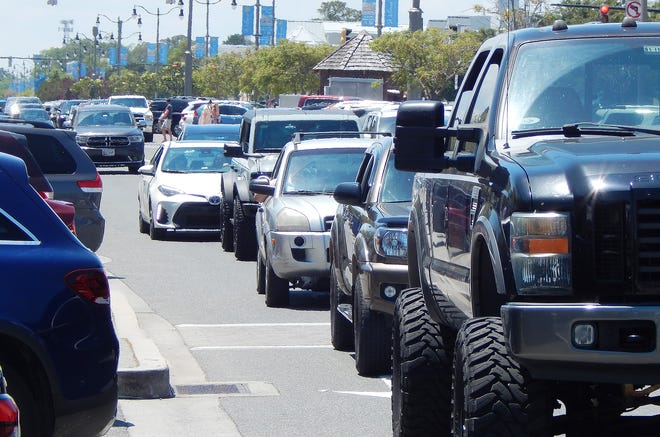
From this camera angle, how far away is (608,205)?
5.16m

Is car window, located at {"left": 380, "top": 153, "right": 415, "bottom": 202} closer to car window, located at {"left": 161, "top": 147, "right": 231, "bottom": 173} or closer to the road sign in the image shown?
car window, located at {"left": 161, "top": 147, "right": 231, "bottom": 173}

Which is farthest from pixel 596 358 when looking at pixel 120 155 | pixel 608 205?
pixel 120 155

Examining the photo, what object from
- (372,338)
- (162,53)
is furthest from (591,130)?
(162,53)

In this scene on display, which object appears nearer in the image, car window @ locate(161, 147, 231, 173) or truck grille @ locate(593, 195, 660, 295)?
truck grille @ locate(593, 195, 660, 295)

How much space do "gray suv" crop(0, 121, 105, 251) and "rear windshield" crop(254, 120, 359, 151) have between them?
4.76 meters

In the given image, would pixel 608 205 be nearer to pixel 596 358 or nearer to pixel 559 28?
pixel 596 358

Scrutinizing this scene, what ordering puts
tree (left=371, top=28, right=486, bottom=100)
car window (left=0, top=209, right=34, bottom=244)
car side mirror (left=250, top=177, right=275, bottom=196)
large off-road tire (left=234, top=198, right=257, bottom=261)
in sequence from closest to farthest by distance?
car window (left=0, top=209, right=34, bottom=244), car side mirror (left=250, top=177, right=275, bottom=196), large off-road tire (left=234, top=198, right=257, bottom=261), tree (left=371, top=28, right=486, bottom=100)

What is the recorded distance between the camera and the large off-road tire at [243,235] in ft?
61.5

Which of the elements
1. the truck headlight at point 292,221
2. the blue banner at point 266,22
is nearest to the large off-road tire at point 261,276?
the truck headlight at point 292,221

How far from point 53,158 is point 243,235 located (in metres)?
3.88

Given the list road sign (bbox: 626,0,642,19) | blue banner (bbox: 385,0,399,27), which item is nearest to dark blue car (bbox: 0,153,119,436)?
road sign (bbox: 626,0,642,19)

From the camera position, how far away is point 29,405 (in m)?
6.61

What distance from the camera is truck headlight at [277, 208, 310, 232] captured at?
14.0 m

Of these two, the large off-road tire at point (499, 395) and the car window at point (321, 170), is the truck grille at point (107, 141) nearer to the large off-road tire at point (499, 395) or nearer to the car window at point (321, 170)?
the car window at point (321, 170)
